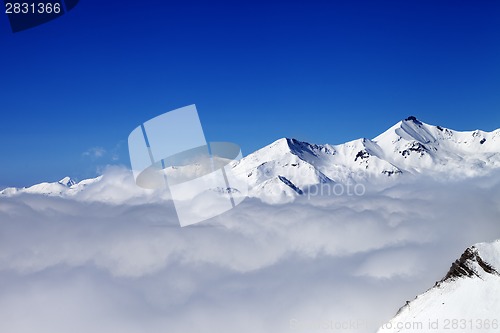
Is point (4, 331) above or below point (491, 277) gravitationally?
above

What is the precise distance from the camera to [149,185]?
1463 inches

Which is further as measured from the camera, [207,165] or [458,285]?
[458,285]

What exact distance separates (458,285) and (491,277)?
5748 millimetres

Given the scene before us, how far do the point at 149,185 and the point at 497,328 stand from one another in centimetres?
5642

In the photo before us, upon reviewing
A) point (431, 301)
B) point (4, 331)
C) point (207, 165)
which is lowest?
point (431, 301)

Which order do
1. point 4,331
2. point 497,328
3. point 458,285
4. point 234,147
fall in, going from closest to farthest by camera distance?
point 234,147, point 497,328, point 458,285, point 4,331

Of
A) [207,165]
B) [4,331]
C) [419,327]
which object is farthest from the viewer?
[4,331]

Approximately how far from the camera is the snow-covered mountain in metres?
62.7

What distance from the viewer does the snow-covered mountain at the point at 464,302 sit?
6272 cm

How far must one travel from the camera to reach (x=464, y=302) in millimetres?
66688

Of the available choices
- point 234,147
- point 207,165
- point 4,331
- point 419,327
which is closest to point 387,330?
point 419,327

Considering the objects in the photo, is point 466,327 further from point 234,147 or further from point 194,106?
point 194,106

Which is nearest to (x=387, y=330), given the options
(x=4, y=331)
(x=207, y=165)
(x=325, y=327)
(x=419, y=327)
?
(x=419, y=327)

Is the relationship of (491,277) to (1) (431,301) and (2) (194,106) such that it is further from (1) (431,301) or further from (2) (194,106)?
(2) (194,106)
